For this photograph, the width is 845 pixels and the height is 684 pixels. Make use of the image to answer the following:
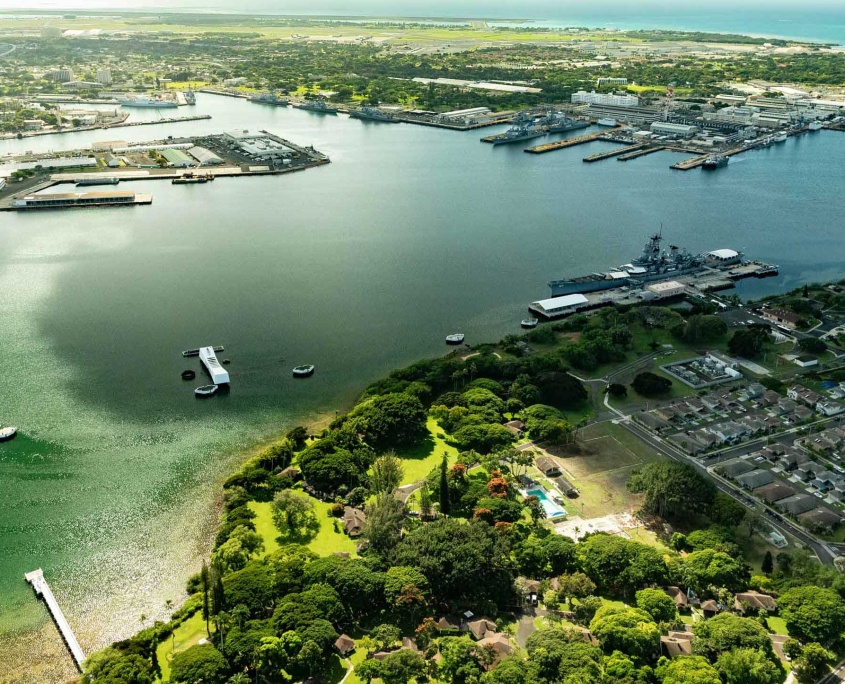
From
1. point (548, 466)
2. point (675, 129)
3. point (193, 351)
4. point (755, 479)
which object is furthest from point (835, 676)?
point (675, 129)

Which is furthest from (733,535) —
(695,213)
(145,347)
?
(695,213)

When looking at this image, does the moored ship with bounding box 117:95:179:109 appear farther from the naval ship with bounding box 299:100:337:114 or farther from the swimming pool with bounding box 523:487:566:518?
the swimming pool with bounding box 523:487:566:518

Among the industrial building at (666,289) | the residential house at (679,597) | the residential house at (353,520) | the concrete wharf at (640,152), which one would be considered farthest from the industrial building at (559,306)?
the concrete wharf at (640,152)

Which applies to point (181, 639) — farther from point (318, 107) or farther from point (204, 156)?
point (318, 107)

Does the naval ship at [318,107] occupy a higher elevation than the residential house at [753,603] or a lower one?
lower

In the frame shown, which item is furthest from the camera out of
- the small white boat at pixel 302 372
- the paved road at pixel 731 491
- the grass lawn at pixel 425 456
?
the small white boat at pixel 302 372

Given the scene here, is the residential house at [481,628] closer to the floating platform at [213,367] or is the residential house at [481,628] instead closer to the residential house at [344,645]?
the residential house at [344,645]
